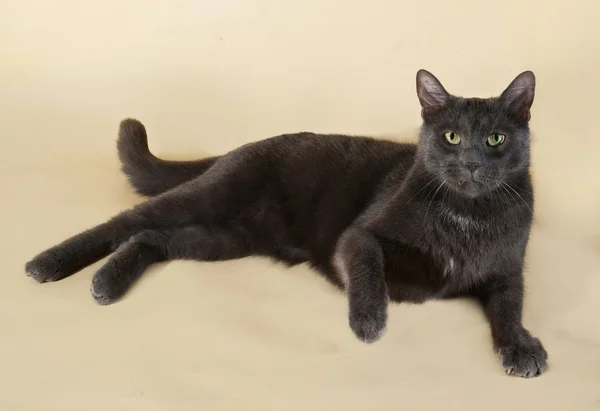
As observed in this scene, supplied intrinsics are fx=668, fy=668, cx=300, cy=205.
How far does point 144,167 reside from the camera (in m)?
2.22

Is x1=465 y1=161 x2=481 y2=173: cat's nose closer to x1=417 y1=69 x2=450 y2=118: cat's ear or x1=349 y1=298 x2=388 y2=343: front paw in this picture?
x1=417 y1=69 x2=450 y2=118: cat's ear

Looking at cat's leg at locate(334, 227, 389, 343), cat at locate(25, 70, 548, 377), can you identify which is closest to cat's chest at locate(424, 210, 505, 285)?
cat at locate(25, 70, 548, 377)

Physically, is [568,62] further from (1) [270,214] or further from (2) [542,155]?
(1) [270,214]

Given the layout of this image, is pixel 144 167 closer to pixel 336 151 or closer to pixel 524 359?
pixel 336 151

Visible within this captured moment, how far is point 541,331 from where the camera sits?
1730 mm

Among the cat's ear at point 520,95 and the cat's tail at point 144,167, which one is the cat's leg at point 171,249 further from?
the cat's ear at point 520,95

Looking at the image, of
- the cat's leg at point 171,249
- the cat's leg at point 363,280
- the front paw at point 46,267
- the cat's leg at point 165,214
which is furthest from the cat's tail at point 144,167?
the cat's leg at point 363,280

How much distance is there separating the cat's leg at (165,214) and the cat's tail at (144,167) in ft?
0.52

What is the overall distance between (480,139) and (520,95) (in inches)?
6.8

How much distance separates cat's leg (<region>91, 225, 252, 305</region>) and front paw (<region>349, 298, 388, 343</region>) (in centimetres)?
53

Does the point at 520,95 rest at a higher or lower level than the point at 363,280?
higher

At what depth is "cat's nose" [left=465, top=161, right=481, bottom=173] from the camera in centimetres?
165

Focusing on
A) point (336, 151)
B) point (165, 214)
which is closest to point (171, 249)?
point (165, 214)

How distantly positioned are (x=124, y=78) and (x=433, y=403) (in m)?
1.86
